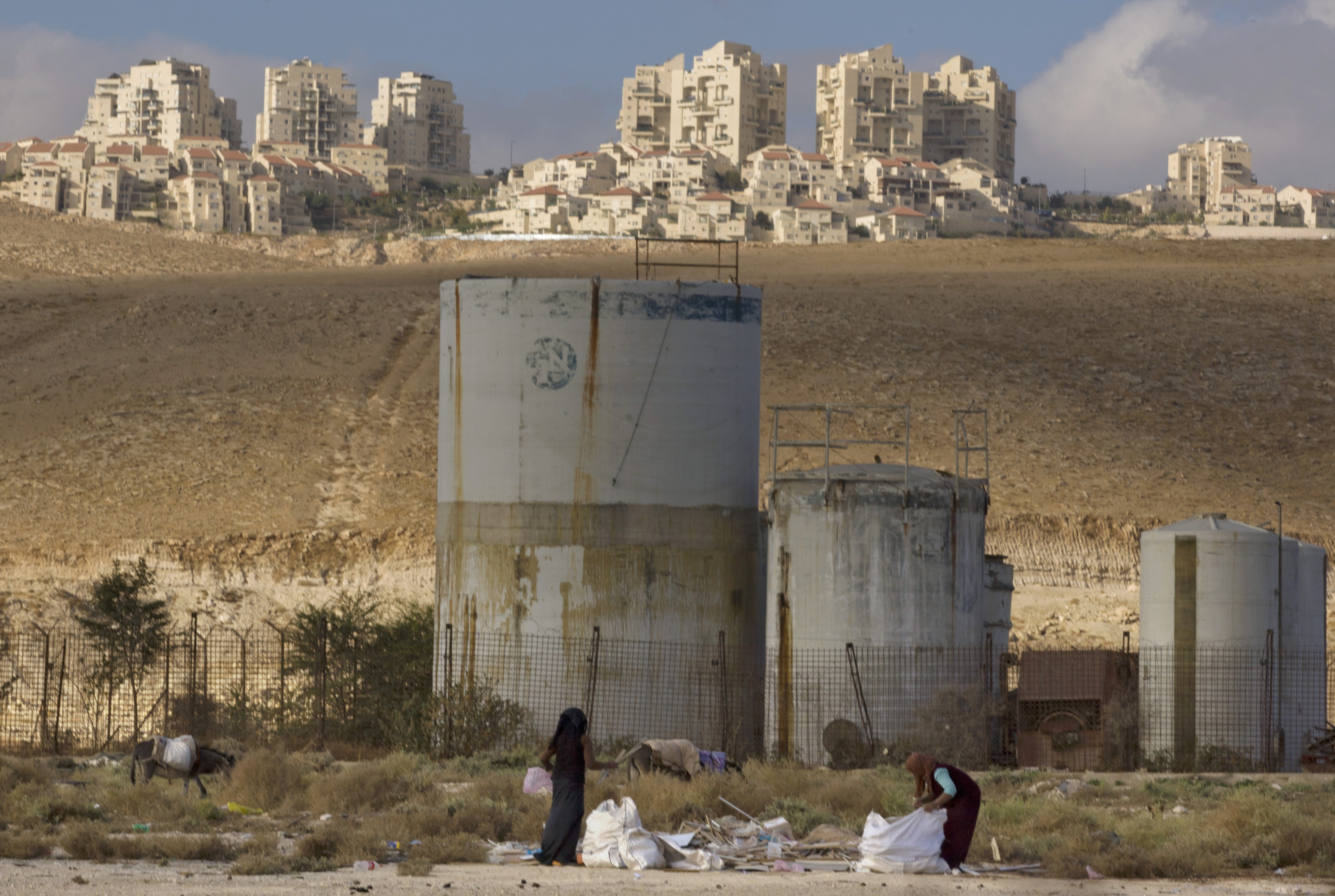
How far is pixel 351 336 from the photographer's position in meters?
69.4

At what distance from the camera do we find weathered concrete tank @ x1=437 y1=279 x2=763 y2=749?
25859 millimetres

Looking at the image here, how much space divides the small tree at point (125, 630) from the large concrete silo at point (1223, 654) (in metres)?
17.0

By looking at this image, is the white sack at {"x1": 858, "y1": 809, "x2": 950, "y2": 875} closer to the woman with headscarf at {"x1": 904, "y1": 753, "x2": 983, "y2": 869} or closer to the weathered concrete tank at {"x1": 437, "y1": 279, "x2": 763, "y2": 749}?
the woman with headscarf at {"x1": 904, "y1": 753, "x2": 983, "y2": 869}

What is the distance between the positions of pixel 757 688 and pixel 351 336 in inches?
1804

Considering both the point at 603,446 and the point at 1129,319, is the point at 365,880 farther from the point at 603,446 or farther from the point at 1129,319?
the point at 1129,319

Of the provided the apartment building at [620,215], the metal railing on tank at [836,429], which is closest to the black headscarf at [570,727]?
the metal railing on tank at [836,429]

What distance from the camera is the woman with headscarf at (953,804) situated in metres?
15.7

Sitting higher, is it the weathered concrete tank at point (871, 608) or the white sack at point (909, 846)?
the weathered concrete tank at point (871, 608)

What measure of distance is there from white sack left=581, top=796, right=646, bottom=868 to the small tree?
15730 mm

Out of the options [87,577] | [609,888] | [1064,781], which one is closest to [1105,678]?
[1064,781]

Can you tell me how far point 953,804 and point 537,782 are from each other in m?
5.65

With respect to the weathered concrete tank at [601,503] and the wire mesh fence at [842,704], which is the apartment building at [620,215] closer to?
the weathered concrete tank at [601,503]

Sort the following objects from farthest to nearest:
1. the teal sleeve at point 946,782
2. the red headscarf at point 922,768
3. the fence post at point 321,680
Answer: the fence post at point 321,680, the red headscarf at point 922,768, the teal sleeve at point 946,782

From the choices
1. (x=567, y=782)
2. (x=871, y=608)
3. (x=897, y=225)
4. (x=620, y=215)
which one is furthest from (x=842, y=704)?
(x=620, y=215)
